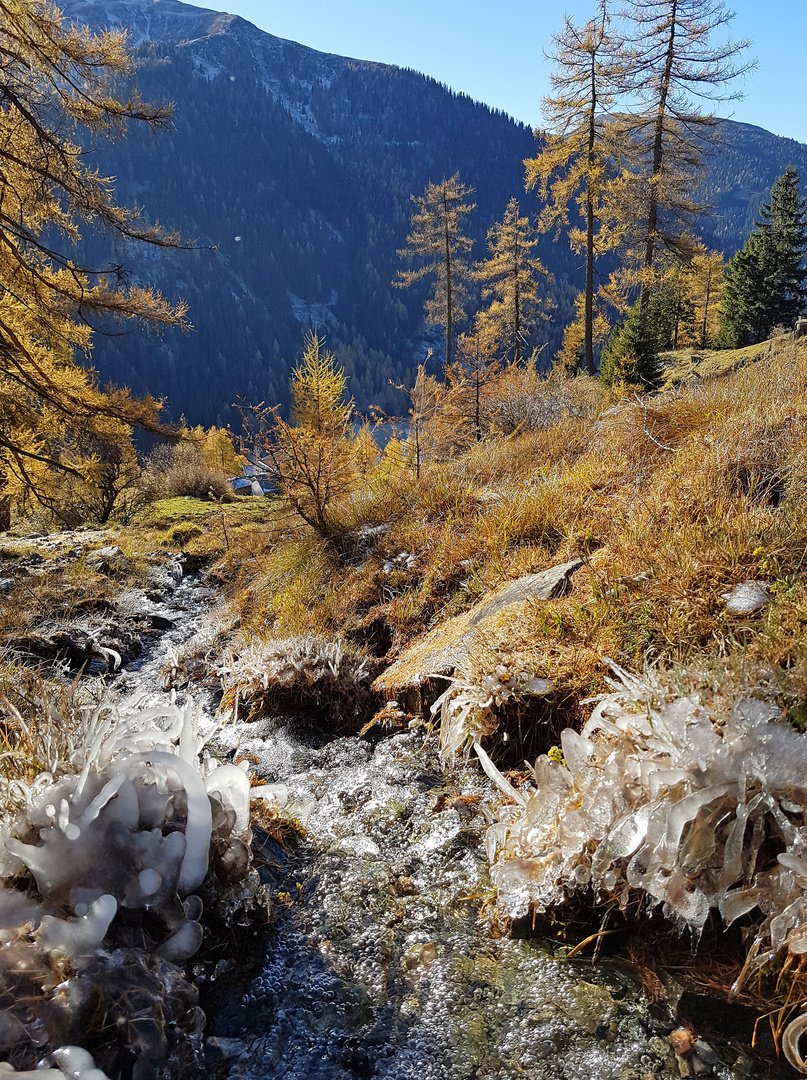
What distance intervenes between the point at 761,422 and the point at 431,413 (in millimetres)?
5364

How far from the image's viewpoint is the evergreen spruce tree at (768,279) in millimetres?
31078

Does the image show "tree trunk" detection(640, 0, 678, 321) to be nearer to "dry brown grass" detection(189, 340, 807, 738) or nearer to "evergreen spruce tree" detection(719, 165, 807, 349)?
"dry brown grass" detection(189, 340, 807, 738)

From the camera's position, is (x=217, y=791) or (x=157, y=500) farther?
(x=157, y=500)

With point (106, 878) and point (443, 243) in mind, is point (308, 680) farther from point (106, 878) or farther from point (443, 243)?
point (443, 243)

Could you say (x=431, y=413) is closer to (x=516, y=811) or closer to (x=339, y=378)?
(x=516, y=811)

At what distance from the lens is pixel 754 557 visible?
245 cm

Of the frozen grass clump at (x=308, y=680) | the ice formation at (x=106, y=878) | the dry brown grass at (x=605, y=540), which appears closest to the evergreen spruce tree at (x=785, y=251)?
the dry brown grass at (x=605, y=540)

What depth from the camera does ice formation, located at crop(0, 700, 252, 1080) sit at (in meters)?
1.20

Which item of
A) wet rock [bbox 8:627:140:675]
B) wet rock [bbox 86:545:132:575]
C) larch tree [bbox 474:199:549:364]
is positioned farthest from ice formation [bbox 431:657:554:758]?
larch tree [bbox 474:199:549:364]

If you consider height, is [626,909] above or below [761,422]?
below

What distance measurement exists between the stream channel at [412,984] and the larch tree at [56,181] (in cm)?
605

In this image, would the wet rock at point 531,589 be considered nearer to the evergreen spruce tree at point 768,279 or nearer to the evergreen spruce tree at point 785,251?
the evergreen spruce tree at point 768,279

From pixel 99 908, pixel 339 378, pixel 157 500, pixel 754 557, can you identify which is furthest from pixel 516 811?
pixel 157 500

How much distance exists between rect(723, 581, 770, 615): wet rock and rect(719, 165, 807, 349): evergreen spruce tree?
34.1 meters
